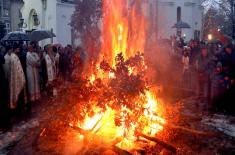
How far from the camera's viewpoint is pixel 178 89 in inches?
607

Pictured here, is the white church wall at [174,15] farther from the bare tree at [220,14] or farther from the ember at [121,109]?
the ember at [121,109]

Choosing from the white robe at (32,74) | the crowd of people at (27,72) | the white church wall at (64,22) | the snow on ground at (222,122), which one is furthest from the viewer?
the white church wall at (64,22)

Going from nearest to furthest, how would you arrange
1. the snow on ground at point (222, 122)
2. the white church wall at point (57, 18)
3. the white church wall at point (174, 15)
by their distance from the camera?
1. the snow on ground at point (222, 122)
2. the white church wall at point (57, 18)
3. the white church wall at point (174, 15)

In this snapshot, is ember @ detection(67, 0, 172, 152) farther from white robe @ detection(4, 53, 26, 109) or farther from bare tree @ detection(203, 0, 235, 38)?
bare tree @ detection(203, 0, 235, 38)

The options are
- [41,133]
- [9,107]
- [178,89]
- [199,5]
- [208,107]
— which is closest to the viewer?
[41,133]

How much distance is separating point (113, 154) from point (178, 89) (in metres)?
8.25

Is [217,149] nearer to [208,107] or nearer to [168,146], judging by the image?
[168,146]

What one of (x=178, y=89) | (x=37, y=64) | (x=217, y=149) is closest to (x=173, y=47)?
(x=178, y=89)

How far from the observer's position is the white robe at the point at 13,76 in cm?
1079

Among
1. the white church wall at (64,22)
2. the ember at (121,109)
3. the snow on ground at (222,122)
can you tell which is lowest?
the snow on ground at (222,122)

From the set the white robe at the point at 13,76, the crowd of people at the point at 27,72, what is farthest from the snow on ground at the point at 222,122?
the white robe at the point at 13,76

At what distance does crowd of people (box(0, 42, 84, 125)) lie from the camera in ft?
35.3

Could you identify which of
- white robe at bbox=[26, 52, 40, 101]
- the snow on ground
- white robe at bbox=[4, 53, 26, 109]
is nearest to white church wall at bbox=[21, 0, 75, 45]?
white robe at bbox=[26, 52, 40, 101]

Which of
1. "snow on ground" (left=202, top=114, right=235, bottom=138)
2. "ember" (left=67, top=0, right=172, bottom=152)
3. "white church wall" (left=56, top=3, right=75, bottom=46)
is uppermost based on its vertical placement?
"white church wall" (left=56, top=3, right=75, bottom=46)
